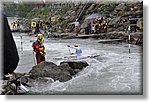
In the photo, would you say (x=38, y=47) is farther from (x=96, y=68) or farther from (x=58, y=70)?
(x=96, y=68)

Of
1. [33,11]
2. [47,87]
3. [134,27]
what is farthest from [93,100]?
[33,11]

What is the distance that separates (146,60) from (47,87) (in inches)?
30.5

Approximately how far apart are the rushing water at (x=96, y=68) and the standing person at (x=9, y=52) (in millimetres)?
35

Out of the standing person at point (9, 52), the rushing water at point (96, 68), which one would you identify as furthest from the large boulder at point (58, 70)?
the standing person at point (9, 52)

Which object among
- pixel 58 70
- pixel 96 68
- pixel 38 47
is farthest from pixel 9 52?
pixel 96 68

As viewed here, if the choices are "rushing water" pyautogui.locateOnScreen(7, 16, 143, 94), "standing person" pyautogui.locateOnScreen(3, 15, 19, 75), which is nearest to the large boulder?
"rushing water" pyautogui.locateOnScreen(7, 16, 143, 94)

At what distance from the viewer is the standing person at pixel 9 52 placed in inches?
87.2

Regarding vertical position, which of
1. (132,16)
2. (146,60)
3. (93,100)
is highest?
(132,16)

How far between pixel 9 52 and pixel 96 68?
0.68 m

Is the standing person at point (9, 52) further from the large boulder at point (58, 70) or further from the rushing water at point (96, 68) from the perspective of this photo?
the large boulder at point (58, 70)

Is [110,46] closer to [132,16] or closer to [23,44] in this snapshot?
[132,16]

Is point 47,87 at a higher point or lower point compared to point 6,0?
lower

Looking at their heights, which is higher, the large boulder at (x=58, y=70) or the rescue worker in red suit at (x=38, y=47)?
the rescue worker in red suit at (x=38, y=47)

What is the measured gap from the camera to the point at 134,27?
2.20m
